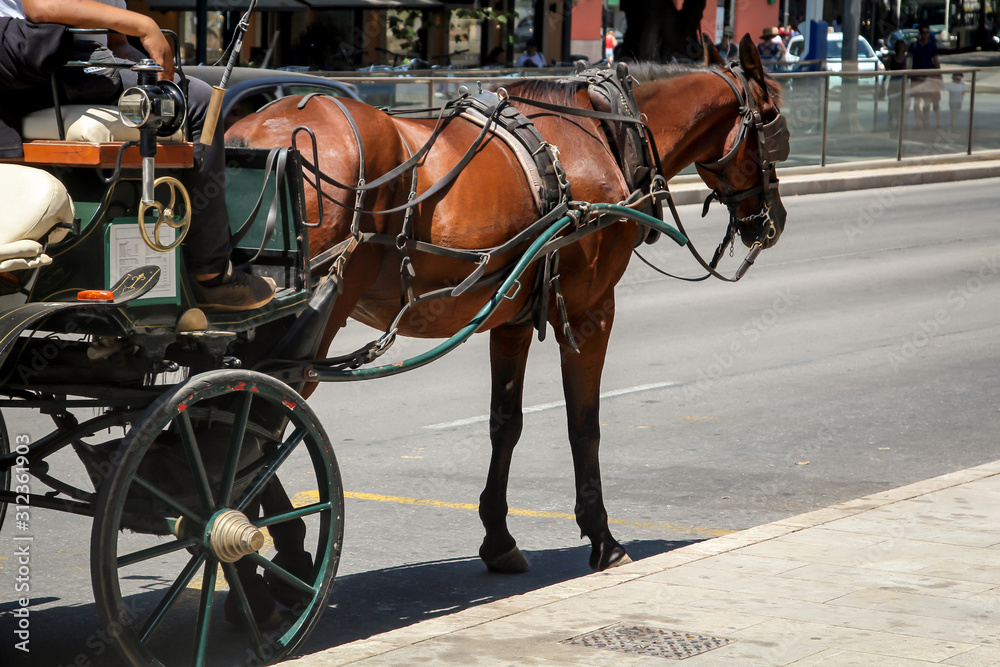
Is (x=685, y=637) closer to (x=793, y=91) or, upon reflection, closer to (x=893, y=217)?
(x=893, y=217)

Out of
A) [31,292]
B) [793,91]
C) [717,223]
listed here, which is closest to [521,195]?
[31,292]

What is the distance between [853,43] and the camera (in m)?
30.2

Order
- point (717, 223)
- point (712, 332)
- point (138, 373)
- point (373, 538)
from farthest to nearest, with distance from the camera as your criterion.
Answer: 1. point (717, 223)
2. point (712, 332)
3. point (373, 538)
4. point (138, 373)

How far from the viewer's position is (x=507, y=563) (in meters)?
5.56

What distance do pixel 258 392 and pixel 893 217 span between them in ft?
52.9

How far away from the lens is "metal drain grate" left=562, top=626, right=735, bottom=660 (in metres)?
4.17

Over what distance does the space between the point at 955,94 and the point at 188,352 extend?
23559mm

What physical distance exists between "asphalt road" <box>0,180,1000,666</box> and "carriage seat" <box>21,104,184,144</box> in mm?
1776

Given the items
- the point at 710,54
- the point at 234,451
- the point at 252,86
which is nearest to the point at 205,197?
the point at 234,451

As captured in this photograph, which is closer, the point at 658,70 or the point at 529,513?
the point at 658,70

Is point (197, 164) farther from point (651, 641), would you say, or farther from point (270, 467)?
point (651, 641)

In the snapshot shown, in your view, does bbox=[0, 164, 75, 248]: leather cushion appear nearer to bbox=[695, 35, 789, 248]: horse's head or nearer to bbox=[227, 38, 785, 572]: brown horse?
bbox=[227, 38, 785, 572]: brown horse

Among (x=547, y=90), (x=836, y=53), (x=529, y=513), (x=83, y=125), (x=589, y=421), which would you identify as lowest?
(x=529, y=513)

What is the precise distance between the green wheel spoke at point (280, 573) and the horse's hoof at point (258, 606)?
490mm
